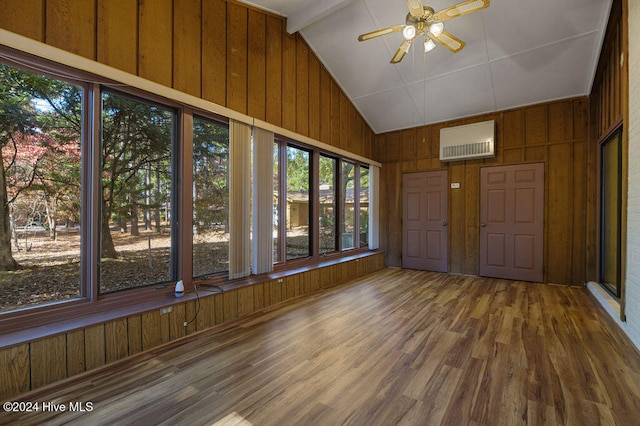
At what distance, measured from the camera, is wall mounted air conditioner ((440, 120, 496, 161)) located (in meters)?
4.89

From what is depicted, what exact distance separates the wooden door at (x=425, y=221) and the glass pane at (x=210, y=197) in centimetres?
397

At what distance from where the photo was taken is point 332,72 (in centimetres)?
486

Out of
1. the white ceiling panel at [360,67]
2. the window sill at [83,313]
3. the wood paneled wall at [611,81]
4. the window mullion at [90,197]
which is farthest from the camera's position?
the white ceiling panel at [360,67]

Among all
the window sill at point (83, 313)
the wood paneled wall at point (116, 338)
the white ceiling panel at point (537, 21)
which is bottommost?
the wood paneled wall at point (116, 338)

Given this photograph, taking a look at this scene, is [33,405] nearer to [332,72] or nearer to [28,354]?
[28,354]

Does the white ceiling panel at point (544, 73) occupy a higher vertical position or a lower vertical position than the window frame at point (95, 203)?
higher

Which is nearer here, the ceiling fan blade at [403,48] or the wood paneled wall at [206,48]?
the wood paneled wall at [206,48]

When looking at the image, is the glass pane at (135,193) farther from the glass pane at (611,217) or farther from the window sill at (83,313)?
the glass pane at (611,217)

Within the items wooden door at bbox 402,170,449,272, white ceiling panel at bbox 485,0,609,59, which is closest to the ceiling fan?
white ceiling panel at bbox 485,0,609,59

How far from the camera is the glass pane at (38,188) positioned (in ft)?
6.31

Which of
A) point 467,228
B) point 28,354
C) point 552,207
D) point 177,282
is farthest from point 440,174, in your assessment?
point 28,354

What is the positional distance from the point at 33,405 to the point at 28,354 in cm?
30

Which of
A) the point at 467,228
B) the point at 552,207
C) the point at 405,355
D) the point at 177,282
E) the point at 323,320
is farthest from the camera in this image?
the point at 467,228

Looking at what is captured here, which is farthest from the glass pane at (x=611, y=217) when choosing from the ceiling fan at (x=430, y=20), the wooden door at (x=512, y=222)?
the ceiling fan at (x=430, y=20)
